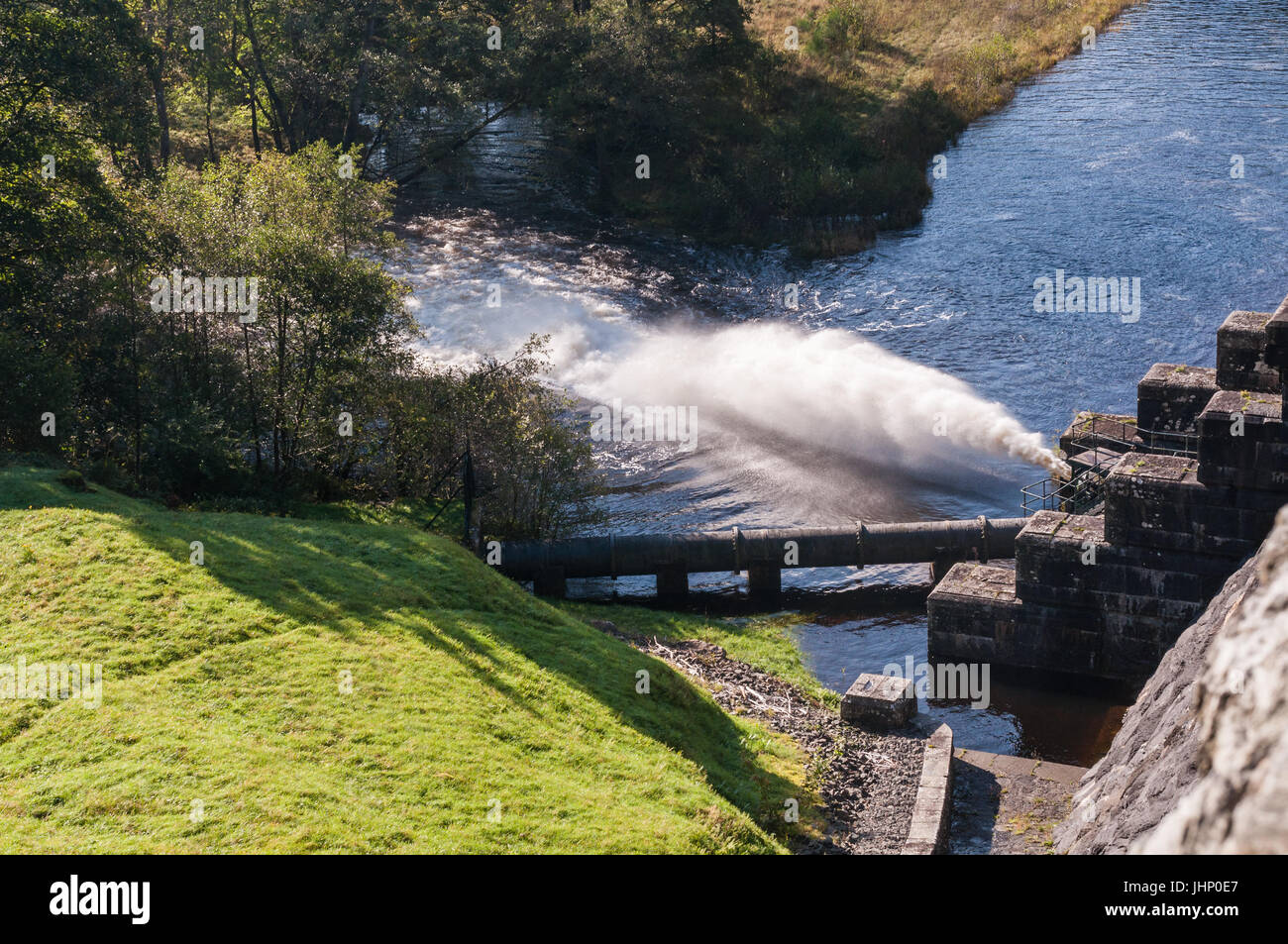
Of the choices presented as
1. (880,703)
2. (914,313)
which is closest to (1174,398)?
(880,703)

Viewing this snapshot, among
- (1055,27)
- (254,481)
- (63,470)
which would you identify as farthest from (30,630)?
(1055,27)

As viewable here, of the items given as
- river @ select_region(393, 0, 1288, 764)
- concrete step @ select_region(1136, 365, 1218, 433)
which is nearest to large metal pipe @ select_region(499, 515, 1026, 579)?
river @ select_region(393, 0, 1288, 764)

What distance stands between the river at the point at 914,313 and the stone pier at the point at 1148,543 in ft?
4.63

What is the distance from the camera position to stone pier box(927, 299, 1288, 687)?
25719mm

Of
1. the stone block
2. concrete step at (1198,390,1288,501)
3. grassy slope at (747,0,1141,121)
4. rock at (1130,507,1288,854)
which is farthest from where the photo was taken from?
grassy slope at (747,0,1141,121)

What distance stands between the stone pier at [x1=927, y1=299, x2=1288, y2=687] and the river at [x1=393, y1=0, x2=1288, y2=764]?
1411mm

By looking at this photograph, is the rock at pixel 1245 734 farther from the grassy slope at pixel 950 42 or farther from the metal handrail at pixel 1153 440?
the grassy slope at pixel 950 42

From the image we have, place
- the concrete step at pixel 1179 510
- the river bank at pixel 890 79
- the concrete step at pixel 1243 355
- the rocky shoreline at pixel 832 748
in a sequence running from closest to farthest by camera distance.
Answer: the rocky shoreline at pixel 832 748, the concrete step at pixel 1179 510, the concrete step at pixel 1243 355, the river bank at pixel 890 79

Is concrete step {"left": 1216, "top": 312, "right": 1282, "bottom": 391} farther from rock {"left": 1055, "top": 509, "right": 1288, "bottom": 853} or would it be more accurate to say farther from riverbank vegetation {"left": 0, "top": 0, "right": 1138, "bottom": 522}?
rock {"left": 1055, "top": 509, "right": 1288, "bottom": 853}

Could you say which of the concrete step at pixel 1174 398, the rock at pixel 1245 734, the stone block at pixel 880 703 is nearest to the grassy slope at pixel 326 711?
the stone block at pixel 880 703

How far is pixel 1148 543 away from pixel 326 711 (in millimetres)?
19301

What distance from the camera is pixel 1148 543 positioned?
27.7m

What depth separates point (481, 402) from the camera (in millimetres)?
34594

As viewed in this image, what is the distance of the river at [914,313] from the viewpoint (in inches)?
1571
